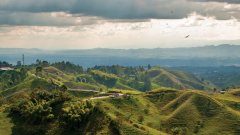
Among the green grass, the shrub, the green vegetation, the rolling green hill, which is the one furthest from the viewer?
the green grass

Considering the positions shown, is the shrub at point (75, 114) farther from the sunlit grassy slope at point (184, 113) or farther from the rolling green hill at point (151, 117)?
the sunlit grassy slope at point (184, 113)

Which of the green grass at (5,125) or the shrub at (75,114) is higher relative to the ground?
the shrub at (75,114)

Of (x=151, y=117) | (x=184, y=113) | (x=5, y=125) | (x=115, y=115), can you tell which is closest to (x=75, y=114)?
(x=115, y=115)

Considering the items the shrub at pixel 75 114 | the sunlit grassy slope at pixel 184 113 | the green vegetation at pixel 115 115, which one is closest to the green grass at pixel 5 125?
the green vegetation at pixel 115 115

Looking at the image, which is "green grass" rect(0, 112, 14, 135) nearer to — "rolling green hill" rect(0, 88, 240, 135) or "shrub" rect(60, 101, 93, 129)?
"rolling green hill" rect(0, 88, 240, 135)

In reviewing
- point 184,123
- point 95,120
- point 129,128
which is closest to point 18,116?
point 95,120

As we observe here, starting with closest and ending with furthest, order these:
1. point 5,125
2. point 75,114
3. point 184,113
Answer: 1. point 75,114
2. point 5,125
3. point 184,113

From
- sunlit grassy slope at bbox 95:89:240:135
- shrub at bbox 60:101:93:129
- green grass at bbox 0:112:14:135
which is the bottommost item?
sunlit grassy slope at bbox 95:89:240:135

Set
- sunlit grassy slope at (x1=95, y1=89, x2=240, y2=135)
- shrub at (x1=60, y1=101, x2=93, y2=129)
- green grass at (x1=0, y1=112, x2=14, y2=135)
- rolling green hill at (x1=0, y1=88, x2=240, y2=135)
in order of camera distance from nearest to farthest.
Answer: shrub at (x1=60, y1=101, x2=93, y2=129) < rolling green hill at (x1=0, y1=88, x2=240, y2=135) < green grass at (x1=0, y1=112, x2=14, y2=135) < sunlit grassy slope at (x1=95, y1=89, x2=240, y2=135)

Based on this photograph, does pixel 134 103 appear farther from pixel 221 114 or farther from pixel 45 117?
pixel 45 117

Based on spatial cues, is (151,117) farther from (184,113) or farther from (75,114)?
(75,114)

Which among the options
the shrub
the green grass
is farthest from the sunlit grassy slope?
the green grass
